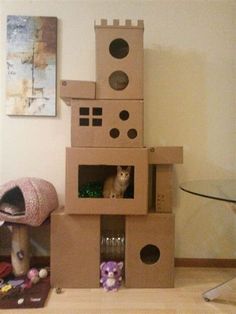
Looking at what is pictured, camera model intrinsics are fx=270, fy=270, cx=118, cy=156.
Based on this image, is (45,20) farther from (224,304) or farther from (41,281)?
(224,304)

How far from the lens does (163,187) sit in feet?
6.07

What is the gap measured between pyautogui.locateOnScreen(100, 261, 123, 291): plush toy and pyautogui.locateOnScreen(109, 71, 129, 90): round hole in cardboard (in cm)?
116

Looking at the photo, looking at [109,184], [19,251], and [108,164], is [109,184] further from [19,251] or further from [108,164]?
[19,251]

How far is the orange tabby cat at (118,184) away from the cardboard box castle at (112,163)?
54mm

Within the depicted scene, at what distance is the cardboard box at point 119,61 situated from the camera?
1.70 metres

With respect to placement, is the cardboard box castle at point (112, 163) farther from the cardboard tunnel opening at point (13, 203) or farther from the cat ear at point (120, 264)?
the cardboard tunnel opening at point (13, 203)

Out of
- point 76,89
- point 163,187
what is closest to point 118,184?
point 163,187

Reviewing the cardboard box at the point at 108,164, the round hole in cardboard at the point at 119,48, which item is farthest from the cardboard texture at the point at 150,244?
the round hole in cardboard at the point at 119,48

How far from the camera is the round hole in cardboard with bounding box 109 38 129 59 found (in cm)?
175

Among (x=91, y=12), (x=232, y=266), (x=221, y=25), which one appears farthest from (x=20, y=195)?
(x=221, y=25)

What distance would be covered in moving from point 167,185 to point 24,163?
1.10 meters

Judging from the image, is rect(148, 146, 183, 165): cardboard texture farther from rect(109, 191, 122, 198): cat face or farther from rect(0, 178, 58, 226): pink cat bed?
rect(0, 178, 58, 226): pink cat bed

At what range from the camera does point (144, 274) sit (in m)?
1.78

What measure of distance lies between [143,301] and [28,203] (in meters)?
0.92
